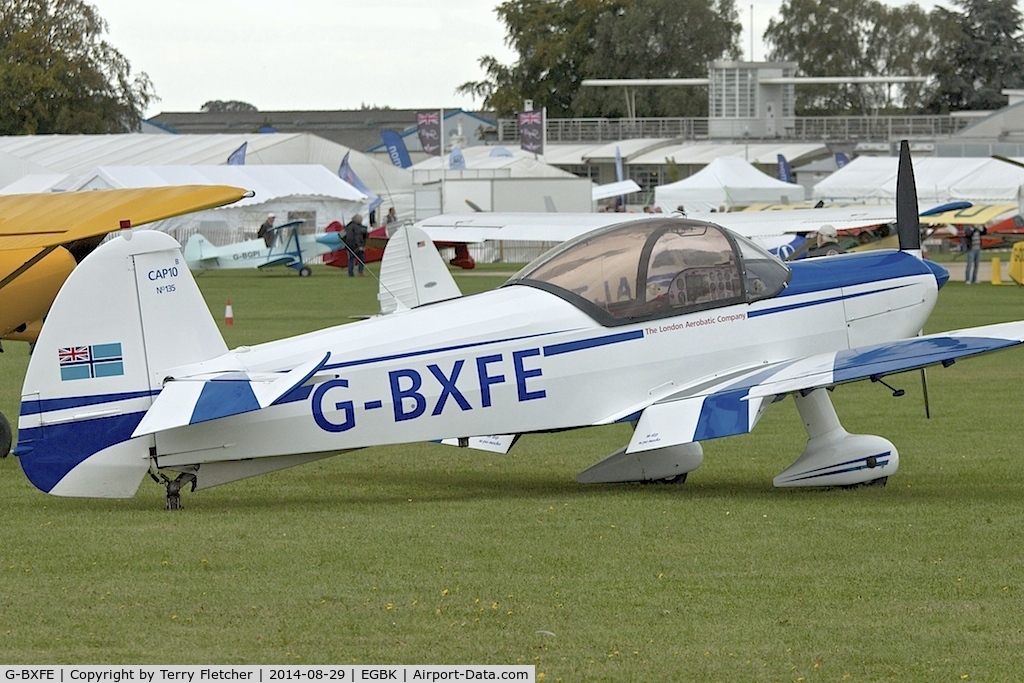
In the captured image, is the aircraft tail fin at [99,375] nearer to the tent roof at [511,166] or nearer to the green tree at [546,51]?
the tent roof at [511,166]

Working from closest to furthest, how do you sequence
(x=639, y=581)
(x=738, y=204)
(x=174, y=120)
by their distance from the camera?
(x=639, y=581), (x=738, y=204), (x=174, y=120)

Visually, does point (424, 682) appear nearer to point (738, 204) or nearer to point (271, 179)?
point (271, 179)

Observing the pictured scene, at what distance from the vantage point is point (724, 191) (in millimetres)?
50594

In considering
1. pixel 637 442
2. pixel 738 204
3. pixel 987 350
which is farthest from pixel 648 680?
pixel 738 204

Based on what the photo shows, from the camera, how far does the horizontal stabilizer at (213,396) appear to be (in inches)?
306

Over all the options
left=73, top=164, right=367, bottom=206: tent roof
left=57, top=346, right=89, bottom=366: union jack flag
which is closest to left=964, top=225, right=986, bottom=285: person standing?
left=73, top=164, right=367, bottom=206: tent roof

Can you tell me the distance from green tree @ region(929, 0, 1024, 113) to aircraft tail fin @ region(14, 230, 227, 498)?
315ft

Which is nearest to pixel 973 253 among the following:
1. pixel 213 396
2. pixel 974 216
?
pixel 974 216

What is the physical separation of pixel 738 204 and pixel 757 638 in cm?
4625

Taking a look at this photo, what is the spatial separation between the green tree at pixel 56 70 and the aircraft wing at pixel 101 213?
72.2 meters

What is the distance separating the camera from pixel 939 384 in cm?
1562

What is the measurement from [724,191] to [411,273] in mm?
38125

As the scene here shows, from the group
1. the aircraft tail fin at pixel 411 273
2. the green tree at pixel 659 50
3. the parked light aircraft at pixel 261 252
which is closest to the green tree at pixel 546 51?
the green tree at pixel 659 50

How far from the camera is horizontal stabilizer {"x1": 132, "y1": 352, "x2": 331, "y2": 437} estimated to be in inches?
306
